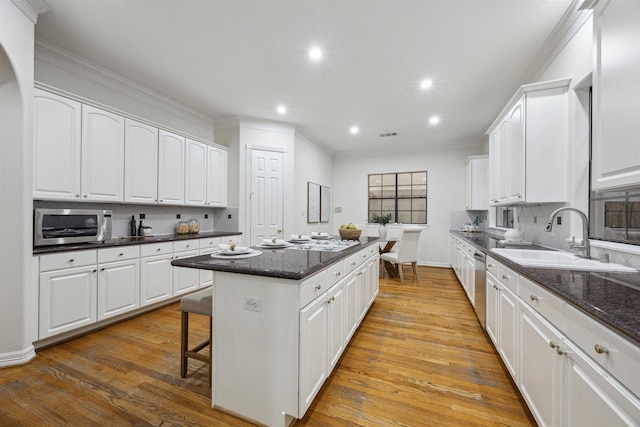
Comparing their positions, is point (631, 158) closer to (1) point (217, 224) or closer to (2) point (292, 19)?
(2) point (292, 19)

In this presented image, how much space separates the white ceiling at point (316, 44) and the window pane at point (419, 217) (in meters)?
2.63

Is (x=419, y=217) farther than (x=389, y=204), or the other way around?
(x=389, y=204)

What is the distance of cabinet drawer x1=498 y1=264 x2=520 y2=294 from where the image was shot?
1.66 meters

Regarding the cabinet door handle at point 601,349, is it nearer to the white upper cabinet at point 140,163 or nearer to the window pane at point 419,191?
the white upper cabinet at point 140,163

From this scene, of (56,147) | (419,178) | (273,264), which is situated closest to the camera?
(273,264)

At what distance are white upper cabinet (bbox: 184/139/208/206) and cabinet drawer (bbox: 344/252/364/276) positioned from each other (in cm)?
270

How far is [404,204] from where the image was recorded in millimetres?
6367

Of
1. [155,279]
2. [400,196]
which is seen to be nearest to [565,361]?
[155,279]

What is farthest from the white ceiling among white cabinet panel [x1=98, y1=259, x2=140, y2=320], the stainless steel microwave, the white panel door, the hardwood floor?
the hardwood floor

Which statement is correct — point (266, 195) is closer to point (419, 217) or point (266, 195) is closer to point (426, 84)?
point (426, 84)

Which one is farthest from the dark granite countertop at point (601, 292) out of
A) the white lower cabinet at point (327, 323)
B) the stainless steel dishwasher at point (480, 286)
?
the white lower cabinet at point (327, 323)

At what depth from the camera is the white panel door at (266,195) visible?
4508mm

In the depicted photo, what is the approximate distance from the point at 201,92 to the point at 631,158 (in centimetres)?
417

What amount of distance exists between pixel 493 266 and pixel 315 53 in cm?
268
